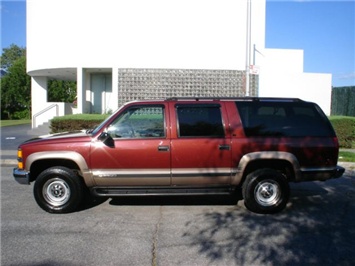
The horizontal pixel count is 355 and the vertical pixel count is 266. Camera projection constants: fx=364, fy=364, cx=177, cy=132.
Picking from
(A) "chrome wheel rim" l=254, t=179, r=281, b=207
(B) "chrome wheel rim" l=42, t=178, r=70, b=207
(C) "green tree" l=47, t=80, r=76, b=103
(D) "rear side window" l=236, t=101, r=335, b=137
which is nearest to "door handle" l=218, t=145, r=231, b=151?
(D) "rear side window" l=236, t=101, r=335, b=137

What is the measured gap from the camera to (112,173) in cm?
572

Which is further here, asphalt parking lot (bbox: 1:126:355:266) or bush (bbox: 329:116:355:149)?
bush (bbox: 329:116:355:149)

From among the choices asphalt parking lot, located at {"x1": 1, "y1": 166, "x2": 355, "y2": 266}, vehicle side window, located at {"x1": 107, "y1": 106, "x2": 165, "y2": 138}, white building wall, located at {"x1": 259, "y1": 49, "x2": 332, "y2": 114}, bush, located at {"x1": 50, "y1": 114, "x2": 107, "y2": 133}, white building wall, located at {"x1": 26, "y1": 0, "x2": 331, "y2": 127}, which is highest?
white building wall, located at {"x1": 26, "y1": 0, "x2": 331, "y2": 127}

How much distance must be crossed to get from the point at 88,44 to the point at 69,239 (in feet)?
50.0

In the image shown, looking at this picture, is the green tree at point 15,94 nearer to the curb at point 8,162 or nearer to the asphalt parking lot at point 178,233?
the curb at point 8,162

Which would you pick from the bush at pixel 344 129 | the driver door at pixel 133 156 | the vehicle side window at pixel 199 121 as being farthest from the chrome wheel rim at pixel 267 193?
the bush at pixel 344 129

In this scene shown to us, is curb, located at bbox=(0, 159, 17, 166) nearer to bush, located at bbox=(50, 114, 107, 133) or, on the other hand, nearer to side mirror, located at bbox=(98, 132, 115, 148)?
bush, located at bbox=(50, 114, 107, 133)

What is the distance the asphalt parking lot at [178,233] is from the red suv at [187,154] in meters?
0.38

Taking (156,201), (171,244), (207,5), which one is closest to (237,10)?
(207,5)

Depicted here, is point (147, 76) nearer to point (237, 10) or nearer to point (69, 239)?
point (237, 10)

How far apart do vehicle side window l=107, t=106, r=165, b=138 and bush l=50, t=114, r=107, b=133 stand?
8746 mm

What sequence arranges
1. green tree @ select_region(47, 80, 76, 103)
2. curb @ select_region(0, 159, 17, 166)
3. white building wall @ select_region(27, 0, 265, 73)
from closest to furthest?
curb @ select_region(0, 159, 17, 166)
white building wall @ select_region(27, 0, 265, 73)
green tree @ select_region(47, 80, 76, 103)

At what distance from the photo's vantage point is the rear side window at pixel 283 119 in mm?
5961

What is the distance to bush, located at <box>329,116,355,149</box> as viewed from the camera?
13977 mm
